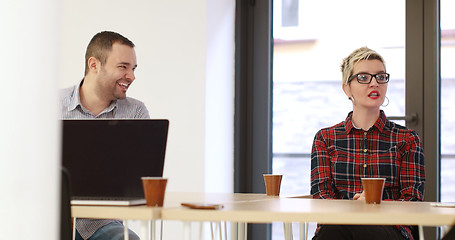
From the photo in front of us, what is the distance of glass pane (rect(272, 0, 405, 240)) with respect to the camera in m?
3.64

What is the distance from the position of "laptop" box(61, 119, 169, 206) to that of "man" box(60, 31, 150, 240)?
36.7 inches

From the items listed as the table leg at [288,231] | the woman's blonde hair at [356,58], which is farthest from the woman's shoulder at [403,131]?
the table leg at [288,231]

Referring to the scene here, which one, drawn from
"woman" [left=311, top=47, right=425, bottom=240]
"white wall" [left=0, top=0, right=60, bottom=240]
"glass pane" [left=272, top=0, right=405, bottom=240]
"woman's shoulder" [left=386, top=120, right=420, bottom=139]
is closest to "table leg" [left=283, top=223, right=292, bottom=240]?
"woman" [left=311, top=47, right=425, bottom=240]

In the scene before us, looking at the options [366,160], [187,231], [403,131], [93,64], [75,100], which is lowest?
[187,231]

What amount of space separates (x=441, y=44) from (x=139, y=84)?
1.72m

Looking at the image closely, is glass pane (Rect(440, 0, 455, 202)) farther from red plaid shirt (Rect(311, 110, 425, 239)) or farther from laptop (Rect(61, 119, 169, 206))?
laptop (Rect(61, 119, 169, 206))

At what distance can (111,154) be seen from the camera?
162cm

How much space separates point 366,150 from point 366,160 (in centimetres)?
4

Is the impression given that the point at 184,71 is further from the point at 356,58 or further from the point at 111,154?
the point at 111,154

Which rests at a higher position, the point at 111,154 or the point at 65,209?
the point at 111,154

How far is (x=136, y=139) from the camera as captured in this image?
5.31ft

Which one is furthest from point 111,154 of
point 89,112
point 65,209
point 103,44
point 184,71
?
point 184,71

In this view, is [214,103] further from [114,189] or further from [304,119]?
[114,189]

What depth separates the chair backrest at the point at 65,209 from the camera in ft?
4.50
